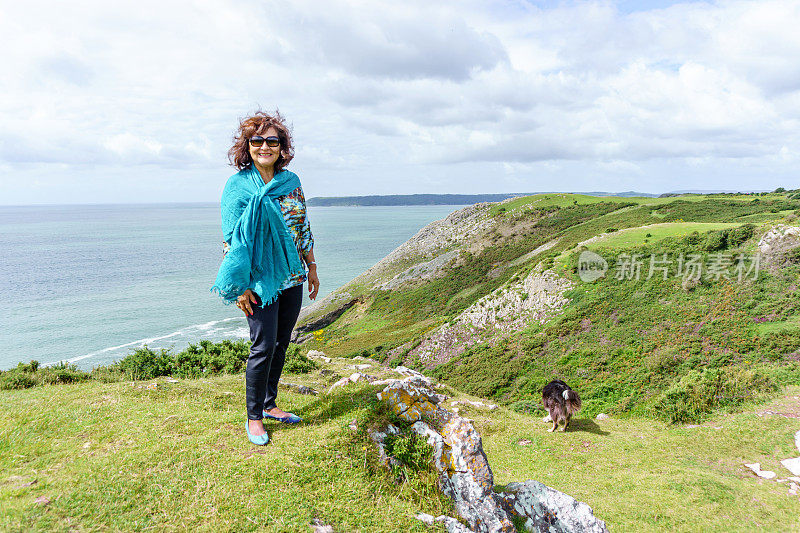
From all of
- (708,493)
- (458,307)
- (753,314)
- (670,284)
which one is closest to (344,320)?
(458,307)

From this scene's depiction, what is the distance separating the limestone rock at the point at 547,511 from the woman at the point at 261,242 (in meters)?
3.37

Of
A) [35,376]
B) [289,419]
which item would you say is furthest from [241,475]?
[35,376]

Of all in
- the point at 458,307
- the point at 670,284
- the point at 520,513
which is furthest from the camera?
the point at 458,307

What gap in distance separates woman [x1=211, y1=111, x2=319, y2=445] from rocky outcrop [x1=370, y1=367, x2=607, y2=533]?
173cm

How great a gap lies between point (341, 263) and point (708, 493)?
95705mm

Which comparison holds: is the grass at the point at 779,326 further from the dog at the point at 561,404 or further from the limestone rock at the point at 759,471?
the limestone rock at the point at 759,471

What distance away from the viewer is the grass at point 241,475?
12.4 feet

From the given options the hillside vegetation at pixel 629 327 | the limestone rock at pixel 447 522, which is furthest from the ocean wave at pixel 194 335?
the limestone rock at pixel 447 522

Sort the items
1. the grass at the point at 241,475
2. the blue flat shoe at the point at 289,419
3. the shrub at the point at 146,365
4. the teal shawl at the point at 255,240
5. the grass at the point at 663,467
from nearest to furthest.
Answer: the grass at the point at 241,475
the teal shawl at the point at 255,240
the blue flat shoe at the point at 289,419
the grass at the point at 663,467
the shrub at the point at 146,365

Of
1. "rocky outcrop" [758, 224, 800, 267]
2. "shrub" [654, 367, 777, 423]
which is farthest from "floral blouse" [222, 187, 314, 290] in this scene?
"rocky outcrop" [758, 224, 800, 267]

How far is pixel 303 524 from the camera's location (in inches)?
151

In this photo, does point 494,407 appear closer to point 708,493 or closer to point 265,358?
point 708,493

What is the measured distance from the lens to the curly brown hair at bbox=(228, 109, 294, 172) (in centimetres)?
513

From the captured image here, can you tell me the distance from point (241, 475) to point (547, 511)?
12.8 ft
